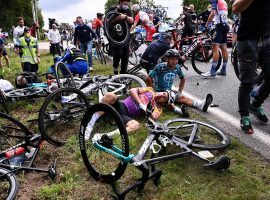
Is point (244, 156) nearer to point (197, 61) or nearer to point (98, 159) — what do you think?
point (98, 159)

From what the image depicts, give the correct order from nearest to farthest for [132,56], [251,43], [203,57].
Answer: [251,43] → [203,57] → [132,56]

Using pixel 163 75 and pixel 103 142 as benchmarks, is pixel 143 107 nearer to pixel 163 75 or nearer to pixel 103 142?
pixel 163 75

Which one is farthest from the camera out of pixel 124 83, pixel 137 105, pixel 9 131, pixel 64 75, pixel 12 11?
pixel 12 11

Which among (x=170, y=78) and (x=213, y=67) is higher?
(x=170, y=78)

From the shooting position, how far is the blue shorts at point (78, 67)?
27.6 feet

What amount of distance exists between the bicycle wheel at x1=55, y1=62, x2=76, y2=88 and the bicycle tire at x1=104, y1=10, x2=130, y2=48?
5.22 feet

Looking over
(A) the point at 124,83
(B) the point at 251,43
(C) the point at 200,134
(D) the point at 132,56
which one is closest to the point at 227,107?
(C) the point at 200,134

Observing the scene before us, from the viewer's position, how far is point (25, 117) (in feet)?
21.5

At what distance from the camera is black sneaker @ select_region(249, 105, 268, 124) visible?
5031 millimetres

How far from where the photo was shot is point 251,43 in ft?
14.4

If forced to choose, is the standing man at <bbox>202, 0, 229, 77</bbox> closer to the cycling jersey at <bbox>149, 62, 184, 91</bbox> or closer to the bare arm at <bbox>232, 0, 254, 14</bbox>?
the cycling jersey at <bbox>149, 62, 184, 91</bbox>

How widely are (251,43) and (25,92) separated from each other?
4986mm

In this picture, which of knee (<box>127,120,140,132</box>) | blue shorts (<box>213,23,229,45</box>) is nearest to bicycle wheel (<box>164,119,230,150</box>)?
knee (<box>127,120,140,132</box>)

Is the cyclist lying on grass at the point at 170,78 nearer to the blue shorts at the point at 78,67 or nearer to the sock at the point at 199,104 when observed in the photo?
the sock at the point at 199,104
